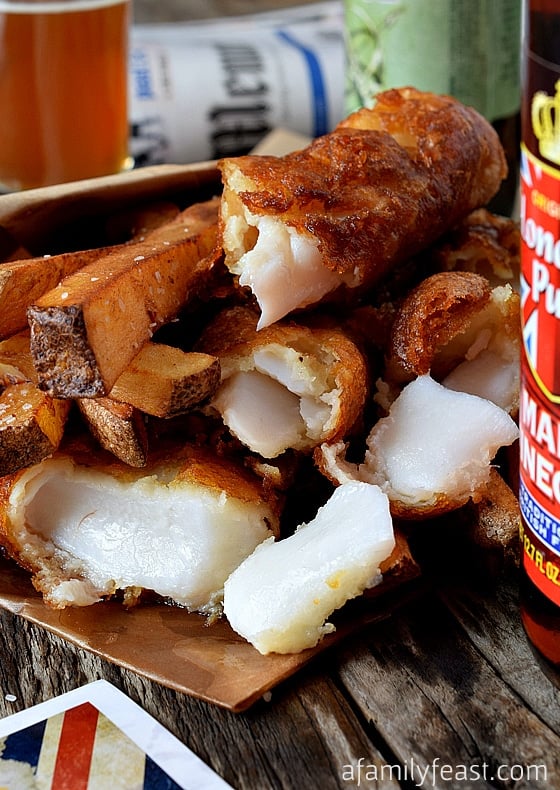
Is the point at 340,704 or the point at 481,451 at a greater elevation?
the point at 481,451

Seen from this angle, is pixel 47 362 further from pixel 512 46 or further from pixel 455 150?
pixel 512 46

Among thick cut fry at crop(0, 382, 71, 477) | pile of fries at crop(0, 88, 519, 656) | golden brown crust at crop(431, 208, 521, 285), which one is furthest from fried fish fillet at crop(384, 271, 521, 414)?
thick cut fry at crop(0, 382, 71, 477)

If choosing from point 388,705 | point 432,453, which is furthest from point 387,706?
point 432,453

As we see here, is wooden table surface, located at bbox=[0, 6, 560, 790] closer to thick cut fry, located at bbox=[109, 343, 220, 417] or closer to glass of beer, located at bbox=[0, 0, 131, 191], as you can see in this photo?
thick cut fry, located at bbox=[109, 343, 220, 417]

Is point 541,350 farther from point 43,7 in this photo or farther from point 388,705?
point 43,7

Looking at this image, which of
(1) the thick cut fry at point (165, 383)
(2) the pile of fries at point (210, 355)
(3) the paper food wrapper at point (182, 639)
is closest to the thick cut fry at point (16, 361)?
(2) the pile of fries at point (210, 355)

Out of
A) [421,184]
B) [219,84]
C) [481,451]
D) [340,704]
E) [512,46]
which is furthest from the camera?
[219,84]

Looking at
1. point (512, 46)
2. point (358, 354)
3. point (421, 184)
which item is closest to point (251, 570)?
point (358, 354)
